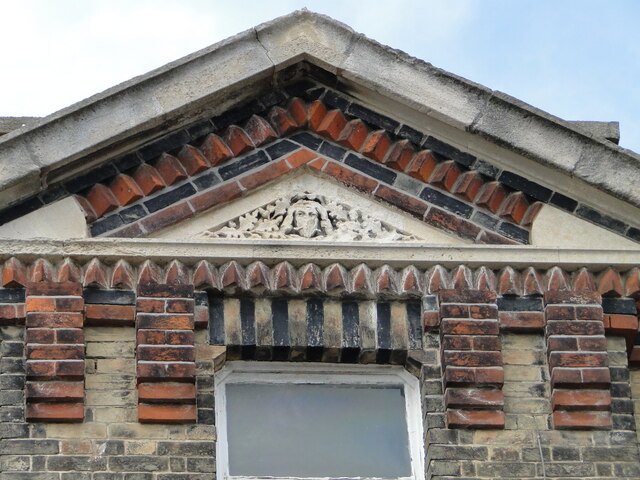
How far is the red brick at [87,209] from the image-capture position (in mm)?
12219

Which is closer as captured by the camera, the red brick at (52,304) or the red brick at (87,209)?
the red brick at (52,304)

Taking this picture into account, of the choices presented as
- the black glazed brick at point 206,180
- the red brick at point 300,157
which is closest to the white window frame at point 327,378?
the black glazed brick at point 206,180

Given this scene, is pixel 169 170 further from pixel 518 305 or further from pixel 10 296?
pixel 518 305

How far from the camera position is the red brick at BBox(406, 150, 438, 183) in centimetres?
1258

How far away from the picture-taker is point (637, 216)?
12.5 m

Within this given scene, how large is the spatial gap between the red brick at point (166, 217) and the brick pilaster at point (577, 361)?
2.10m

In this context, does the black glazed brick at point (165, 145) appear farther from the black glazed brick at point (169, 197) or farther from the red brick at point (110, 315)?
the red brick at point (110, 315)

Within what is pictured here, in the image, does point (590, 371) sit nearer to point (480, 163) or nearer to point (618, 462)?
point (618, 462)

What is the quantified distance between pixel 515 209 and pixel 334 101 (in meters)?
1.24

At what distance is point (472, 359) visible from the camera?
12.0m

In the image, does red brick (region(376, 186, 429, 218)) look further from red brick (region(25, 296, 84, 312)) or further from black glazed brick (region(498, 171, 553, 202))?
red brick (region(25, 296, 84, 312))

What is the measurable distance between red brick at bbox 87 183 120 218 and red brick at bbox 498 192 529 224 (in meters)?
2.22

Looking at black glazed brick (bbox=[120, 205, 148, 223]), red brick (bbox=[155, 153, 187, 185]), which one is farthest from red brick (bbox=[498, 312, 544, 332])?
black glazed brick (bbox=[120, 205, 148, 223])

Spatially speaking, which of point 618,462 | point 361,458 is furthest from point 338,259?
point 618,462
